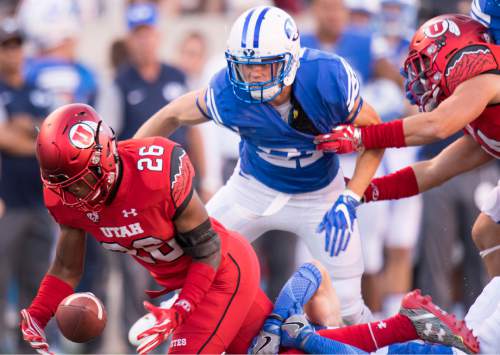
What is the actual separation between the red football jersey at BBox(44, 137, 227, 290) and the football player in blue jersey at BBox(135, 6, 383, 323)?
81cm

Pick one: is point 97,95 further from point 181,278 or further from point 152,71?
point 181,278

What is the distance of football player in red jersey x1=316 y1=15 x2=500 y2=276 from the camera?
229 inches

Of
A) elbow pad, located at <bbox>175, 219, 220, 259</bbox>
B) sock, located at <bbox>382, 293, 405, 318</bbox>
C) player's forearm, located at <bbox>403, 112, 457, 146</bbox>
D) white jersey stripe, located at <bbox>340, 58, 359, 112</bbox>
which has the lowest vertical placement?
sock, located at <bbox>382, 293, 405, 318</bbox>

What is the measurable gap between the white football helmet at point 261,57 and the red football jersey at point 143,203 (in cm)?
72

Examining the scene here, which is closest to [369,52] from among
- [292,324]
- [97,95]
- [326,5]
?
[326,5]

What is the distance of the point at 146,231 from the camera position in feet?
17.5

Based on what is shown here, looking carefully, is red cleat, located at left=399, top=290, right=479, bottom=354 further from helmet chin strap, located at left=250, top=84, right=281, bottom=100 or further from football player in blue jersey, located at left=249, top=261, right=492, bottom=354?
helmet chin strap, located at left=250, top=84, right=281, bottom=100

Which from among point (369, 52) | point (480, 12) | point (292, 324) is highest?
point (480, 12)

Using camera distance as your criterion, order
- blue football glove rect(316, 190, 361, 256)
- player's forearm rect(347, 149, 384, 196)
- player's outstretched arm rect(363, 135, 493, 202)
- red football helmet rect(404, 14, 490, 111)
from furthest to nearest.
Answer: player's outstretched arm rect(363, 135, 493, 202) → player's forearm rect(347, 149, 384, 196) → blue football glove rect(316, 190, 361, 256) → red football helmet rect(404, 14, 490, 111)

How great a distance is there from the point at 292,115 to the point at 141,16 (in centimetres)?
288

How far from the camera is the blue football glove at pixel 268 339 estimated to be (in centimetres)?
570

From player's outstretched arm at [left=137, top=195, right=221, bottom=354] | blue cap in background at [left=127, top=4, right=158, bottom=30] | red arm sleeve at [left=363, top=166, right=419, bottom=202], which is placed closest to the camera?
player's outstretched arm at [left=137, top=195, right=221, bottom=354]

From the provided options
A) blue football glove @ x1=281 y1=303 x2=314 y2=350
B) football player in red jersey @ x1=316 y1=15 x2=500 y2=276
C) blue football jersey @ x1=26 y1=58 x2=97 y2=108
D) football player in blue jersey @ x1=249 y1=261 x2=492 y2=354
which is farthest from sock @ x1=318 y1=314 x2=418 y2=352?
blue football jersey @ x1=26 y1=58 x2=97 y2=108

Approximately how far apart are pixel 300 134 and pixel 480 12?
1.09 meters
